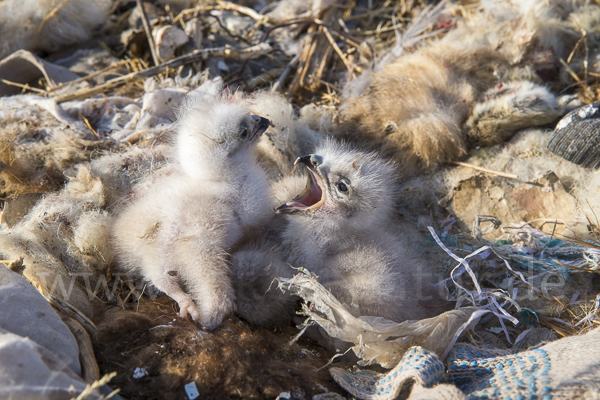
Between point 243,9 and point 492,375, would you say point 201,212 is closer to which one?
point 492,375

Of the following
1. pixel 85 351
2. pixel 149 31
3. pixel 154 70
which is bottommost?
pixel 85 351

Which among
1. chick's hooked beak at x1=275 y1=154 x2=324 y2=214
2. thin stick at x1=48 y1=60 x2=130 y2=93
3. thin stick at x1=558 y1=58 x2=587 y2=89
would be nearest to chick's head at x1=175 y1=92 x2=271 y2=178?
chick's hooked beak at x1=275 y1=154 x2=324 y2=214

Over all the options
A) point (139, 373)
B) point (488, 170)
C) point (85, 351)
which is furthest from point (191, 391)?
point (488, 170)

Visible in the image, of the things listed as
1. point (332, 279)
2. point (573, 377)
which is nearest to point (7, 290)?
point (332, 279)

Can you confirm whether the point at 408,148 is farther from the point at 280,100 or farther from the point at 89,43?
the point at 89,43

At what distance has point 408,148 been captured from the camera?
2.30 metres

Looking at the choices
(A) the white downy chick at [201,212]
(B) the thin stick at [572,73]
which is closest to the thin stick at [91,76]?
(A) the white downy chick at [201,212]

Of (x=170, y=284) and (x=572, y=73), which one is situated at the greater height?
(x=572, y=73)

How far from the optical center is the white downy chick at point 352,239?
1.71 m

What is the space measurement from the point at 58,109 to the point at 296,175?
4.15 ft

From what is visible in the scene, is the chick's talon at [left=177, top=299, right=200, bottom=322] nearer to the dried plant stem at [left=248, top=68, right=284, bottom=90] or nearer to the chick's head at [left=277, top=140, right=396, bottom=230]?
the chick's head at [left=277, top=140, right=396, bottom=230]

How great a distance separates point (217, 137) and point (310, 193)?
459 millimetres

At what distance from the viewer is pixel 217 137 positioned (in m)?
1.77

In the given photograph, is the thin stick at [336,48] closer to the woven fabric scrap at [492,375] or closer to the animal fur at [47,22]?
the animal fur at [47,22]
